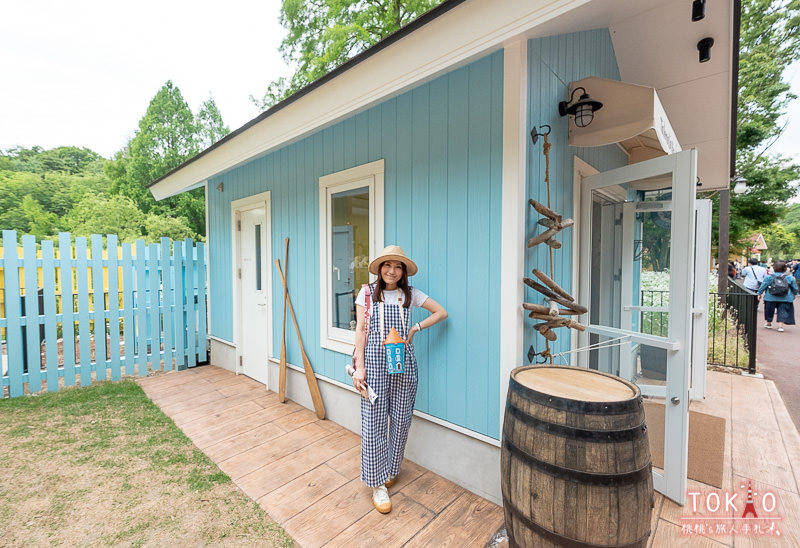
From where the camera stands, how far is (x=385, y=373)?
195 centimetres

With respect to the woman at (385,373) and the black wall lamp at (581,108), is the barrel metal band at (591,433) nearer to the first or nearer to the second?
the woman at (385,373)

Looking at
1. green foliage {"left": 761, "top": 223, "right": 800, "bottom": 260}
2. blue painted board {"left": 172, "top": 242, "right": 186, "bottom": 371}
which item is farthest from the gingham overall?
green foliage {"left": 761, "top": 223, "right": 800, "bottom": 260}

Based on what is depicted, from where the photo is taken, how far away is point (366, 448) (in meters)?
1.93

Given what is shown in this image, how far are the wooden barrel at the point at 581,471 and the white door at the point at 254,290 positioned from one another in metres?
3.06

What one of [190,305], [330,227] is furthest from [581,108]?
[190,305]

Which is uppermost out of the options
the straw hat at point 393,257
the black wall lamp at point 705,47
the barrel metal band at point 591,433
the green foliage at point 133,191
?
the green foliage at point 133,191

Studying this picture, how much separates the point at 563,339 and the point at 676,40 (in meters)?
2.36

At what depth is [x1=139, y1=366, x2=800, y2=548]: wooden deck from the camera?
1.70 metres

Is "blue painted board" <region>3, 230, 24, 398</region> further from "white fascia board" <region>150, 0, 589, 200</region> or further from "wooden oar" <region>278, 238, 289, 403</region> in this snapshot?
"white fascia board" <region>150, 0, 589, 200</region>

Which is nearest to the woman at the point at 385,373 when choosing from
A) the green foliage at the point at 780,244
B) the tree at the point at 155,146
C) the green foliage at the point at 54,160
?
the tree at the point at 155,146

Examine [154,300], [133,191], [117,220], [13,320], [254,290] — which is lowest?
[13,320]

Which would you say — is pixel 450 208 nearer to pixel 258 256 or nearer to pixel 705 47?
pixel 705 47

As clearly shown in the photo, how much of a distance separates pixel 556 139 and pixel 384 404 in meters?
1.96

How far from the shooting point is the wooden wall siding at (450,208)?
190 centimetres
